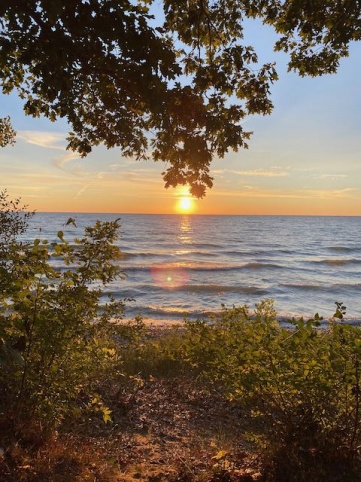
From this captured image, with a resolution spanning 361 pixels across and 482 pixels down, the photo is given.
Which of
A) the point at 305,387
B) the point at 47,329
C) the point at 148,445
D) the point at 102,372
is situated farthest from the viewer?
the point at 148,445

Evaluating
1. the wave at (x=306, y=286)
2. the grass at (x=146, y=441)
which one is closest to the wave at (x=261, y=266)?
the wave at (x=306, y=286)

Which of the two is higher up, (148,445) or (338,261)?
(148,445)

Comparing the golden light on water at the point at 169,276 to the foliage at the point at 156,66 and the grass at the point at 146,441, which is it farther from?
the foliage at the point at 156,66

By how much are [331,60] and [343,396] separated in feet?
20.5

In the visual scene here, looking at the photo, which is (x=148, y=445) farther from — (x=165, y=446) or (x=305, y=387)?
(x=305, y=387)

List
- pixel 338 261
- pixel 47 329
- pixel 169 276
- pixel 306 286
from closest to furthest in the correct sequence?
pixel 47 329 < pixel 306 286 < pixel 169 276 < pixel 338 261

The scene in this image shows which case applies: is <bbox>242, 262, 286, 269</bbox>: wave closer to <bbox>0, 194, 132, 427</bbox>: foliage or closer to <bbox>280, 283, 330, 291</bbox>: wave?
<bbox>280, 283, 330, 291</bbox>: wave

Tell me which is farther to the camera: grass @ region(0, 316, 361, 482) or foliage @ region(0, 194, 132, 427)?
foliage @ region(0, 194, 132, 427)

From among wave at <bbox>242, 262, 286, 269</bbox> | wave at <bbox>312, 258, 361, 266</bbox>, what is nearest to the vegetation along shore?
wave at <bbox>242, 262, 286, 269</bbox>

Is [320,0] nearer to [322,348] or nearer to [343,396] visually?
[322,348]

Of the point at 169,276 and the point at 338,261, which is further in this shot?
the point at 338,261

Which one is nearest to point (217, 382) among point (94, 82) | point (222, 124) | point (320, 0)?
point (222, 124)

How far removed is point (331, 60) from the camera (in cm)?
734

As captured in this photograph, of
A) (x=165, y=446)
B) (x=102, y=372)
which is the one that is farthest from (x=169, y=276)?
(x=102, y=372)
